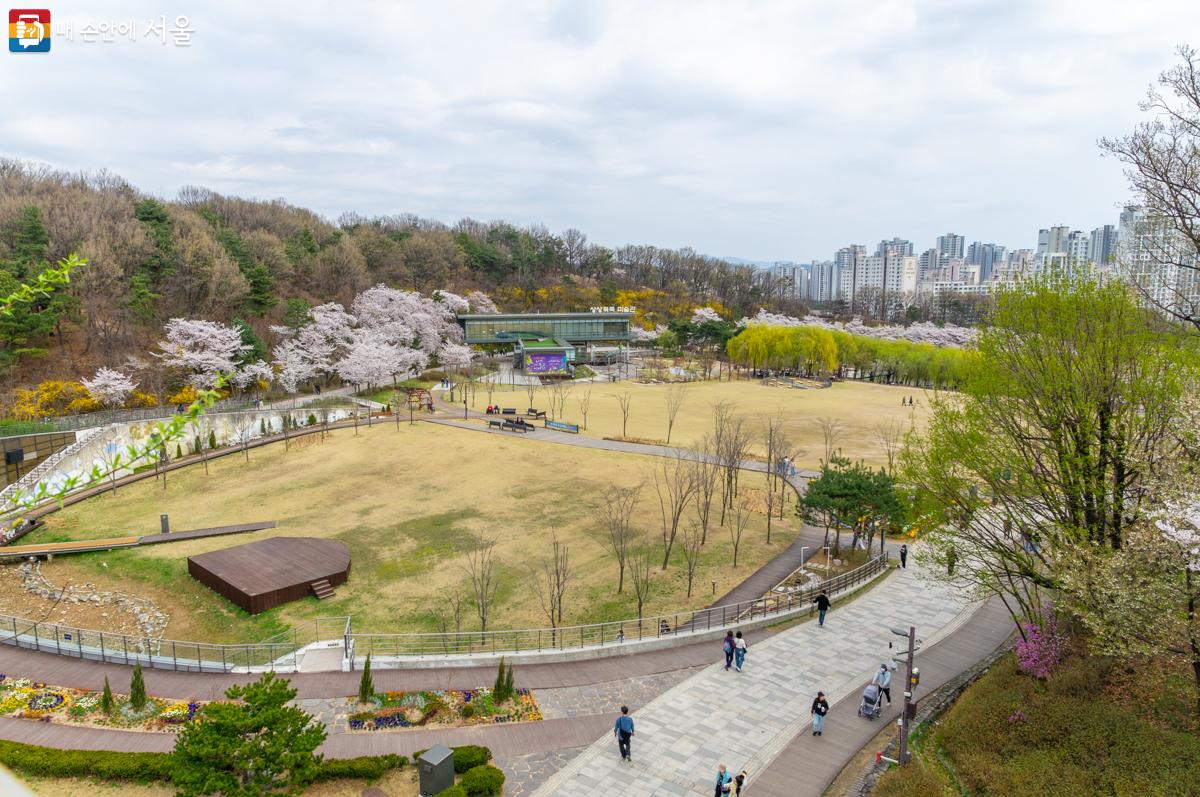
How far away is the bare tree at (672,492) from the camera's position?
27.9m

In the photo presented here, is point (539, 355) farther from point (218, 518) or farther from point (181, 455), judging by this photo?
point (218, 518)

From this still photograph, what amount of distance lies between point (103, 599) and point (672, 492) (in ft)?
79.5

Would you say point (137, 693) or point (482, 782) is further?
point (137, 693)

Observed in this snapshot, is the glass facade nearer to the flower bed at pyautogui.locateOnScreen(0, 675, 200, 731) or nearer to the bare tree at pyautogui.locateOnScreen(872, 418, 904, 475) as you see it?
the bare tree at pyautogui.locateOnScreen(872, 418, 904, 475)

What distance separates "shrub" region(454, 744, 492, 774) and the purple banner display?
66.5 metres

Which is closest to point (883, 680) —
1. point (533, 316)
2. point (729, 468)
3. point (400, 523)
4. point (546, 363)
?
point (729, 468)

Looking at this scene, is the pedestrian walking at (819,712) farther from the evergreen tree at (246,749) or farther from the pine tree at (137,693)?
the pine tree at (137,693)

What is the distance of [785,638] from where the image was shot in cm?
2048

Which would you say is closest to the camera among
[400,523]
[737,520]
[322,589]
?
[322,589]

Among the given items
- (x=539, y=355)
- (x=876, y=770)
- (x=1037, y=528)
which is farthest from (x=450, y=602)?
(x=539, y=355)

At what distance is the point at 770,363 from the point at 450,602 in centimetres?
6879

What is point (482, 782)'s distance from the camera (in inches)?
517

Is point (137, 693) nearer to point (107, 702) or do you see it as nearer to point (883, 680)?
point (107, 702)
